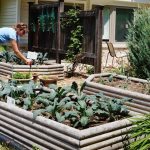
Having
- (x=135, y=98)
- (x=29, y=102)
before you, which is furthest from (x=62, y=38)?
(x=29, y=102)

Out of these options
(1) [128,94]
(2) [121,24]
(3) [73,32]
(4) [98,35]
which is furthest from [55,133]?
(2) [121,24]

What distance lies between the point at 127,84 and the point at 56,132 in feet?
11.9

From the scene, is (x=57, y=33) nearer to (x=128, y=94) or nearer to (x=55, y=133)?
(x=128, y=94)

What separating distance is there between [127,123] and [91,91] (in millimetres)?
2763

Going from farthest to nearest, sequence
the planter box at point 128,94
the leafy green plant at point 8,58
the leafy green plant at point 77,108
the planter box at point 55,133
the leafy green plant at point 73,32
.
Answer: the leafy green plant at point 73,32 → the leafy green plant at point 8,58 → the planter box at point 128,94 → the leafy green plant at point 77,108 → the planter box at point 55,133

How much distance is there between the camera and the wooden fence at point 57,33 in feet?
36.3

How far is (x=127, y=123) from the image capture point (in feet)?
15.1

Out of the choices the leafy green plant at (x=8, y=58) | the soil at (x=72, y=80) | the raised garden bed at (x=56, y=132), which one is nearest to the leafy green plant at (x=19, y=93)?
the raised garden bed at (x=56, y=132)

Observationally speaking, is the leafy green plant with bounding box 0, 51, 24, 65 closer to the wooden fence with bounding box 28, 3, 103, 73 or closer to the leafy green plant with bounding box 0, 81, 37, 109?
the wooden fence with bounding box 28, 3, 103, 73

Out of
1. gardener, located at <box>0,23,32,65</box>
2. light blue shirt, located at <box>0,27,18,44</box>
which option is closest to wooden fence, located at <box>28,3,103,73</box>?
gardener, located at <box>0,23,32,65</box>

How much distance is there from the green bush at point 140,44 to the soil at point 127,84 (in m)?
1.07

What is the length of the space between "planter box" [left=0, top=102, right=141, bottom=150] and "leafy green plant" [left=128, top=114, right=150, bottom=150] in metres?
0.11

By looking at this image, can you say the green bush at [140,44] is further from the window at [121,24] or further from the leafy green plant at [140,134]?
the window at [121,24]

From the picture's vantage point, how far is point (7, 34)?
902 centimetres
